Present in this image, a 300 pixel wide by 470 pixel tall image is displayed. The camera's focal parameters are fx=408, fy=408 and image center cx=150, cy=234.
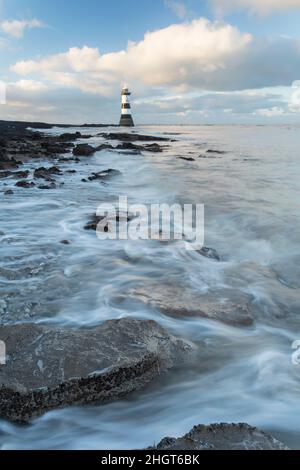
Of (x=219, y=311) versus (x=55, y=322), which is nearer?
(x=55, y=322)

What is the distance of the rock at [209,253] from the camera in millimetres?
5452

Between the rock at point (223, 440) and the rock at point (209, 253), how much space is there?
362 cm

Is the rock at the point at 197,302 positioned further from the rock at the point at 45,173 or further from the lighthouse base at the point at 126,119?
the lighthouse base at the point at 126,119

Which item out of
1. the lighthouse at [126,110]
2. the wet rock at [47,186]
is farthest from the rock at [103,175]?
the lighthouse at [126,110]

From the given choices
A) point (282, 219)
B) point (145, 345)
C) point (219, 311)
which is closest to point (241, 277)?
point (219, 311)

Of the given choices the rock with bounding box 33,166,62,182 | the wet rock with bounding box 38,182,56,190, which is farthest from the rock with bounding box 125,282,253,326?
the rock with bounding box 33,166,62,182

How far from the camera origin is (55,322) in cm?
334

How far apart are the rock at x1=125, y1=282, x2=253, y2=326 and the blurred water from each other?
2.3 inches

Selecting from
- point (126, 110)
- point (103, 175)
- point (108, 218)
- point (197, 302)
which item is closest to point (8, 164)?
point (103, 175)

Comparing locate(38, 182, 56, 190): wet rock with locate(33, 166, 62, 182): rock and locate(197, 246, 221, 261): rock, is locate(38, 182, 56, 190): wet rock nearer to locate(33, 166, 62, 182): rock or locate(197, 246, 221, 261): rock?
locate(33, 166, 62, 182): rock

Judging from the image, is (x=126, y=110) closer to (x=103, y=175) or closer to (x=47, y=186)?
(x=103, y=175)
